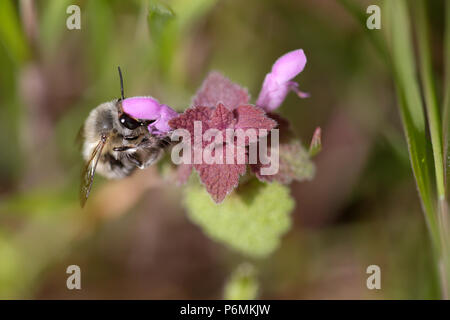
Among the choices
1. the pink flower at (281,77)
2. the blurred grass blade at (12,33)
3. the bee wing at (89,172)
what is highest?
the blurred grass blade at (12,33)

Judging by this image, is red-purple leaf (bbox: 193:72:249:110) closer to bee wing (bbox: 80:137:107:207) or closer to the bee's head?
the bee's head

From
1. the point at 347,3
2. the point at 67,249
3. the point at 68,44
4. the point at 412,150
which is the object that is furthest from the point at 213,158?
the point at 68,44

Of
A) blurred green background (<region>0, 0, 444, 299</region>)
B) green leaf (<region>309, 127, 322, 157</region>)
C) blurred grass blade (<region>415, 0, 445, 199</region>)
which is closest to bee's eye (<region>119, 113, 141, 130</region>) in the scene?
green leaf (<region>309, 127, 322, 157</region>)

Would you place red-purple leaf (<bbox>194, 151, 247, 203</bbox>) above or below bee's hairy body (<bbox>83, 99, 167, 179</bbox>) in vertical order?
below

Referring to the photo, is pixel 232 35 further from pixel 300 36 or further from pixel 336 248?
pixel 336 248

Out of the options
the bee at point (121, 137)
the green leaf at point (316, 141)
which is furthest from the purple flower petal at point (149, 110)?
the green leaf at point (316, 141)

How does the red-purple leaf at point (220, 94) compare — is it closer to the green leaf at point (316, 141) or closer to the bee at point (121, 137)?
the bee at point (121, 137)
